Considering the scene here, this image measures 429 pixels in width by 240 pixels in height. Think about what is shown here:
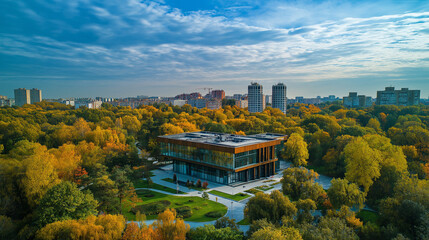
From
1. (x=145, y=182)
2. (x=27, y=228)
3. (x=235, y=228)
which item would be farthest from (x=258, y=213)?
(x=145, y=182)

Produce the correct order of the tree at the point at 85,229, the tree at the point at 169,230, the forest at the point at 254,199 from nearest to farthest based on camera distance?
1. the tree at the point at 85,229
2. the tree at the point at 169,230
3. the forest at the point at 254,199

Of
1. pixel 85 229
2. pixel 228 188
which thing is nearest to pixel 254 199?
pixel 85 229

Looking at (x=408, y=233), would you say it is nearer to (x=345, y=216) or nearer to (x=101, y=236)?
(x=345, y=216)

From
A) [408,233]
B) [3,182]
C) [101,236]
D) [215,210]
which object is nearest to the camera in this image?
[101,236]

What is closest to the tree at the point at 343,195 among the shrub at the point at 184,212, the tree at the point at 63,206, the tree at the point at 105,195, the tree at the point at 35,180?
the shrub at the point at 184,212

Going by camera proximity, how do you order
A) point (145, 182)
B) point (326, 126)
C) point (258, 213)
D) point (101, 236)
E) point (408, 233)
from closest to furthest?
point (101, 236)
point (408, 233)
point (258, 213)
point (145, 182)
point (326, 126)

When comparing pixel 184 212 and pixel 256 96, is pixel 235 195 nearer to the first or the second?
pixel 184 212

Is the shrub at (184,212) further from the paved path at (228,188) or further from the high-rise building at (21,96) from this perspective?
the high-rise building at (21,96)

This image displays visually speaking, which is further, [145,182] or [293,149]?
[293,149]
